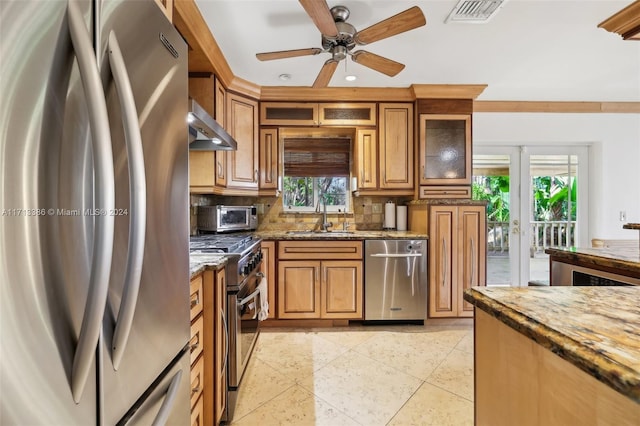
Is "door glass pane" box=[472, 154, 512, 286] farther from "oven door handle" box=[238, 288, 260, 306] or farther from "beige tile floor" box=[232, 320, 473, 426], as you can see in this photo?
"oven door handle" box=[238, 288, 260, 306]

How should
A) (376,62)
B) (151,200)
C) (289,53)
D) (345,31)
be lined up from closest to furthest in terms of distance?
(151,200)
(345,31)
(289,53)
(376,62)

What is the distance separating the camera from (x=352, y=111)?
2992 millimetres

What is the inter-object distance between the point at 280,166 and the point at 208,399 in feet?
7.31

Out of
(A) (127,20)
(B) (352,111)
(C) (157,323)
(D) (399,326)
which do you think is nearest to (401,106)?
(B) (352,111)

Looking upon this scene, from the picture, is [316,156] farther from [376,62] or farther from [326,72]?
[376,62]

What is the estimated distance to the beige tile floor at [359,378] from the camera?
1605 mm

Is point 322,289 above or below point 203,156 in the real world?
below

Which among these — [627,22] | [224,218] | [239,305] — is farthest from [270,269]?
[627,22]

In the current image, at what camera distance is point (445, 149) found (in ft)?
9.60

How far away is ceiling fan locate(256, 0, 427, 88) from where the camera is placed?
1.51 metres

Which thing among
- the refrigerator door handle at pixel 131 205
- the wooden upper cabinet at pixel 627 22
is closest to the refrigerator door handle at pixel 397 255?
the wooden upper cabinet at pixel 627 22

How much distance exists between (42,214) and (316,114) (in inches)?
109

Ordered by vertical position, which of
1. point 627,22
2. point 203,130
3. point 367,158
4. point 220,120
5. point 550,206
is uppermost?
point 627,22

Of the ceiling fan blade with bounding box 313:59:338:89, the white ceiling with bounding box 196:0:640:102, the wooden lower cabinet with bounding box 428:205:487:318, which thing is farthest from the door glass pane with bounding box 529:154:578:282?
the ceiling fan blade with bounding box 313:59:338:89
